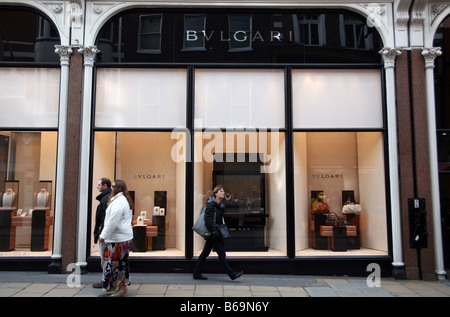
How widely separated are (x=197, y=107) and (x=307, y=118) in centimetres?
243

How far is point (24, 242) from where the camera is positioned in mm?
8078

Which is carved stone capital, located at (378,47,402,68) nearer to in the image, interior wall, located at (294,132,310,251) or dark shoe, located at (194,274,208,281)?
interior wall, located at (294,132,310,251)

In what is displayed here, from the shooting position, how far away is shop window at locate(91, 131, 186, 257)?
7.93 metres

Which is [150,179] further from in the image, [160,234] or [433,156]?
[433,156]

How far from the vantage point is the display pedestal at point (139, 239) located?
7.93 m

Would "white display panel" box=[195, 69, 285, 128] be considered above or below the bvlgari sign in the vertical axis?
below

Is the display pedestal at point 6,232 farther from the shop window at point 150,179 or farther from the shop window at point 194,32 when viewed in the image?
the shop window at point 194,32

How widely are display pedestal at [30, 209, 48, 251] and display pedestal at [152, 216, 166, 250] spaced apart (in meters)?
2.38

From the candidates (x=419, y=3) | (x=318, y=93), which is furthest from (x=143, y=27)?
(x=419, y=3)

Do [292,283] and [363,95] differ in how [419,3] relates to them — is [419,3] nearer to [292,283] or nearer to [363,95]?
[363,95]

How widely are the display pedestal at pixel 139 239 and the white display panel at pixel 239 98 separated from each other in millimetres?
2795

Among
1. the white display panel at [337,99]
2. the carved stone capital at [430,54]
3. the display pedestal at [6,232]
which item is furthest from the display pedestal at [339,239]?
the display pedestal at [6,232]

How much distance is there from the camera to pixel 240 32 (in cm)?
813

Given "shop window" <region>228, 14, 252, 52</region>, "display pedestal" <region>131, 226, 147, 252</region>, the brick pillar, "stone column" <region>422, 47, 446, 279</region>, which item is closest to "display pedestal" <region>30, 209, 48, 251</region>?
the brick pillar
